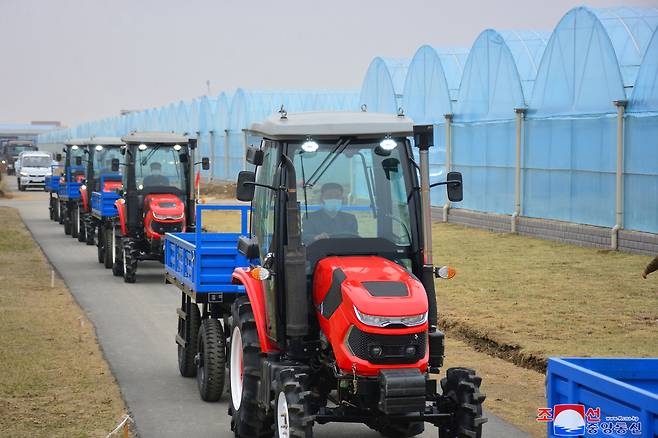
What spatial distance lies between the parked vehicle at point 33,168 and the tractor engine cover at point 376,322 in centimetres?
6001

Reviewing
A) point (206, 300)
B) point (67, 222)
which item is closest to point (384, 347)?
point (206, 300)

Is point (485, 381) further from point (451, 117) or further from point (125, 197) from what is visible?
point (451, 117)

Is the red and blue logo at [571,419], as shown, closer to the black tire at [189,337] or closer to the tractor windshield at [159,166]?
the black tire at [189,337]

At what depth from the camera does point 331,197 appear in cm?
921

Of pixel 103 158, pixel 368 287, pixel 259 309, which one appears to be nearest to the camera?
pixel 368 287

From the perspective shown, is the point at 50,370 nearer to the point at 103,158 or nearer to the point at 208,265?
the point at 208,265

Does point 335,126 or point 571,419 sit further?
point 335,126

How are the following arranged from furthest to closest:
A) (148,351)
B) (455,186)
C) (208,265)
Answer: (148,351)
(208,265)
(455,186)

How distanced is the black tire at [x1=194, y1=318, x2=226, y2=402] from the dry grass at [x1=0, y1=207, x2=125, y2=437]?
875 mm

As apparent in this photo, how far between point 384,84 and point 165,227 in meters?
19.6

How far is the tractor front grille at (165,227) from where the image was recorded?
22703 mm

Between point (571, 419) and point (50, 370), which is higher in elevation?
point (571, 419)

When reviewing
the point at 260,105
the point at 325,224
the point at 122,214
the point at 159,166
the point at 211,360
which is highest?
the point at 260,105

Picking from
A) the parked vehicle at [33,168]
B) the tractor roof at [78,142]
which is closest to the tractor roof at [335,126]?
the tractor roof at [78,142]
